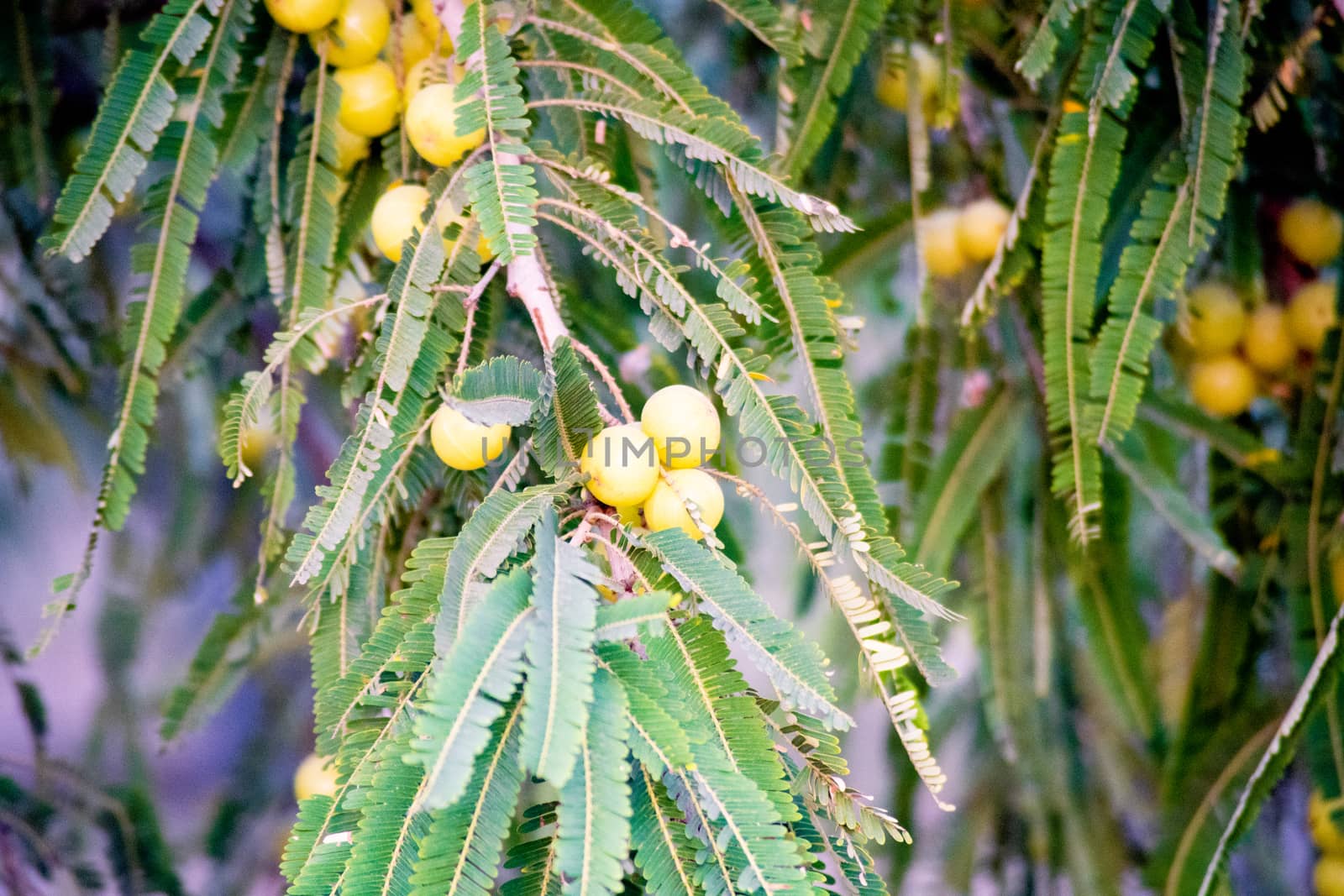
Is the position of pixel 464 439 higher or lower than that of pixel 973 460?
lower

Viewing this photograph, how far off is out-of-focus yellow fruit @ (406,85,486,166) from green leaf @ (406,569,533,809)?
38cm

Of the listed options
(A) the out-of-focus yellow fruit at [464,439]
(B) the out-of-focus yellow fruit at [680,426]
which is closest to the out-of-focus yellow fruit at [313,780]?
(A) the out-of-focus yellow fruit at [464,439]

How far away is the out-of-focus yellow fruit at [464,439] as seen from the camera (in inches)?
26.6

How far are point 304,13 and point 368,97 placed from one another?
8cm

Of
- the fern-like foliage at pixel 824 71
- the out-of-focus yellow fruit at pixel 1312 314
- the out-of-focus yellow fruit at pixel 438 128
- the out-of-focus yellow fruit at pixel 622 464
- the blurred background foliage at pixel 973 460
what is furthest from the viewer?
the out-of-focus yellow fruit at pixel 1312 314

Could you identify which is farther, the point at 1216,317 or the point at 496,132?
the point at 1216,317

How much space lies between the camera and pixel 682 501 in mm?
614

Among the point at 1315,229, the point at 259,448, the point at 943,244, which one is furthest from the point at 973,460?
the point at 259,448

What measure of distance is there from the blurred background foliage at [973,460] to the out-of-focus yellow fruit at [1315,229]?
60 mm

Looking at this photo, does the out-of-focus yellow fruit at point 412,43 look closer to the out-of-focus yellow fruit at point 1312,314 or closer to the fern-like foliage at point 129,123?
the fern-like foliage at point 129,123

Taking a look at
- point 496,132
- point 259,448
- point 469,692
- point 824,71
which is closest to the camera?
point 469,692

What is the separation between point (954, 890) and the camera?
6.05 ft

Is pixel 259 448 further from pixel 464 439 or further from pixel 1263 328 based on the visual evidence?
pixel 1263 328

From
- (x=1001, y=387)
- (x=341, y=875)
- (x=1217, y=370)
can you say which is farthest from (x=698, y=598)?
(x=1217, y=370)
